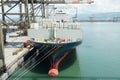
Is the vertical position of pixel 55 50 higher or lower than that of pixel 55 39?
lower

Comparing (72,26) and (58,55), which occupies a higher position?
(72,26)

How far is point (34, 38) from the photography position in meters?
22.7

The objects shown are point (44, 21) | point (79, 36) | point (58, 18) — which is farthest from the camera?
point (58, 18)

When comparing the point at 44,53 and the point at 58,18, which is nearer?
the point at 44,53

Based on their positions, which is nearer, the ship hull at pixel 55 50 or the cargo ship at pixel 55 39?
the ship hull at pixel 55 50

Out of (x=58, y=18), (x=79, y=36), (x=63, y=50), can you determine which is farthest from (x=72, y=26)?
(x=58, y=18)

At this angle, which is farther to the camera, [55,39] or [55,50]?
[55,39]

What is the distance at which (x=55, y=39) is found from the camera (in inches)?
853

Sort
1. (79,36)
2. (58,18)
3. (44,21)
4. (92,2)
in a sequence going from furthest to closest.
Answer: (92,2) < (58,18) < (44,21) < (79,36)

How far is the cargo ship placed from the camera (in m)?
20.6

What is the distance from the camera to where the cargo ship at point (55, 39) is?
2058 cm

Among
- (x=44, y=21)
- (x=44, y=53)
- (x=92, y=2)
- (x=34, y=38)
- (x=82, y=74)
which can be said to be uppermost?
(x=92, y=2)

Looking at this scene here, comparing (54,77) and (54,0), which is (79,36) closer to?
(54,77)

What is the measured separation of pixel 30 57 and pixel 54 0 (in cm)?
1646
